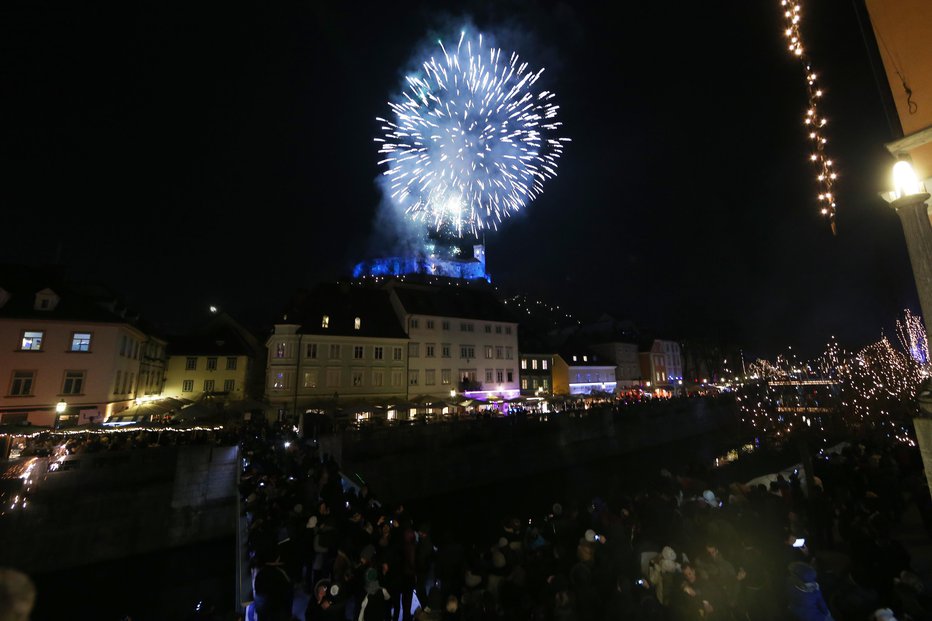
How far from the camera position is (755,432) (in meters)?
54.3

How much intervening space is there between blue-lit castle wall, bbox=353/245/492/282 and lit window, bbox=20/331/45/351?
260ft

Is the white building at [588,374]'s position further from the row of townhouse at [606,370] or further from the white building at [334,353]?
the white building at [334,353]

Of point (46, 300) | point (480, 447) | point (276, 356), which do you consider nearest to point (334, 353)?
point (276, 356)

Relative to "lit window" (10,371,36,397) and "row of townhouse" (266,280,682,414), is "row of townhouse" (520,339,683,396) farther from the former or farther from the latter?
"lit window" (10,371,36,397)

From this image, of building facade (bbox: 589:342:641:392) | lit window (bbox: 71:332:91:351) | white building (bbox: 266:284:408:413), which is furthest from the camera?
building facade (bbox: 589:342:641:392)

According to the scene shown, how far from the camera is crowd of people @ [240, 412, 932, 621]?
6574mm

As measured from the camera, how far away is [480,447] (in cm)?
3052

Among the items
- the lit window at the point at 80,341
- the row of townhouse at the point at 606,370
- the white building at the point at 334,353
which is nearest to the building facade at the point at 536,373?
the row of townhouse at the point at 606,370

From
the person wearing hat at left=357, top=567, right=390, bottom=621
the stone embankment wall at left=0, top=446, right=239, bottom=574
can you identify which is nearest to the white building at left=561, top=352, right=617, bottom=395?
the stone embankment wall at left=0, top=446, right=239, bottom=574

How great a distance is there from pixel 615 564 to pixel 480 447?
23348 millimetres

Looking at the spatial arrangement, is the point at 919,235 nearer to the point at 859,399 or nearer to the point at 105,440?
the point at 105,440

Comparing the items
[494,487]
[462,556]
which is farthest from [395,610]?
[494,487]

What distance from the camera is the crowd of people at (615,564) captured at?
6.57 metres

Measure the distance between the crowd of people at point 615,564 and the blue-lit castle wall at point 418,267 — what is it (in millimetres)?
95243
